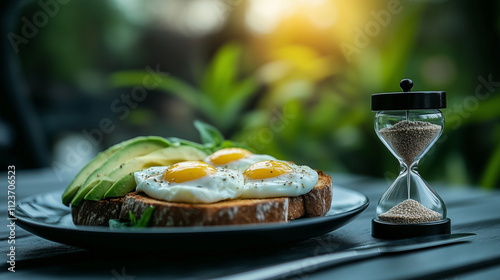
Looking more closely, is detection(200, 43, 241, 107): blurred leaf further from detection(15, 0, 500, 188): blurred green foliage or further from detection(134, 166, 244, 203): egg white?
detection(134, 166, 244, 203): egg white

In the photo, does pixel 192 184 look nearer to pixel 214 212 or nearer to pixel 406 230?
pixel 214 212

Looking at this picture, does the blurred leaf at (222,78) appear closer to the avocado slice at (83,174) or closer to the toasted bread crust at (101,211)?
the avocado slice at (83,174)

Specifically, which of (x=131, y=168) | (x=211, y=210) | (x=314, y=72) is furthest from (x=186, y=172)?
(x=314, y=72)

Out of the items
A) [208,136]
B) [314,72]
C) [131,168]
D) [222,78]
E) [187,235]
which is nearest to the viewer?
[187,235]

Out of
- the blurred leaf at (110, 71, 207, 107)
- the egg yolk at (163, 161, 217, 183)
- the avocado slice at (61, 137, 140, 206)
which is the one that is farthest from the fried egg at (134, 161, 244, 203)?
the blurred leaf at (110, 71, 207, 107)

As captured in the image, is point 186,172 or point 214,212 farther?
point 186,172

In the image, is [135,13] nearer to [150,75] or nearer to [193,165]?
[150,75]

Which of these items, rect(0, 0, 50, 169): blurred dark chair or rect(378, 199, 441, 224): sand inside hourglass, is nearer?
rect(378, 199, 441, 224): sand inside hourglass
